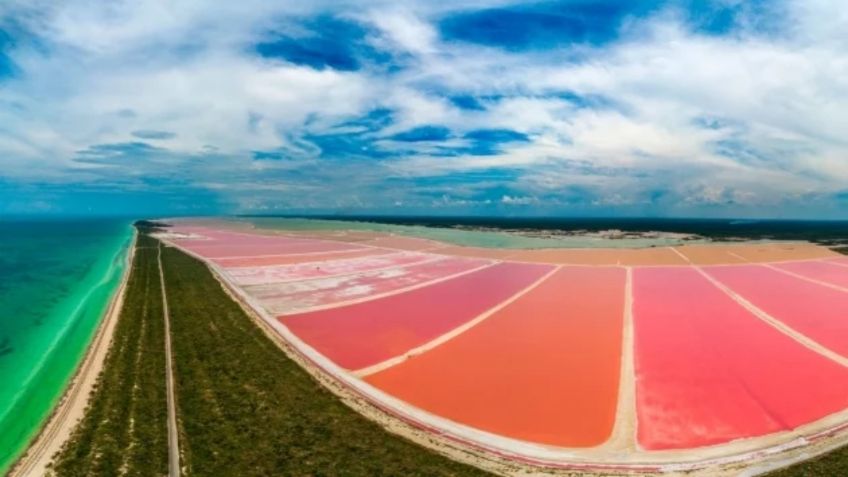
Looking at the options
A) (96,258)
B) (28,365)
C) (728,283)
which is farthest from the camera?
(96,258)

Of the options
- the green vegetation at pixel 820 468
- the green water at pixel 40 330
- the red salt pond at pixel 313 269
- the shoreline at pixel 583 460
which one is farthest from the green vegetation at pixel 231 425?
the red salt pond at pixel 313 269

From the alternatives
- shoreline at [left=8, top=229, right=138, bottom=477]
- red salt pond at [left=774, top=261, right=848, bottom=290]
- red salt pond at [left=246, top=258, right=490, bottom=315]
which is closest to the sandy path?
shoreline at [left=8, top=229, right=138, bottom=477]

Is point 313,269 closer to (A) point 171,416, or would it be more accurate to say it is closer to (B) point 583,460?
(A) point 171,416

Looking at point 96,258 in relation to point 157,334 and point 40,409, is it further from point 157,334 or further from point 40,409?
point 40,409

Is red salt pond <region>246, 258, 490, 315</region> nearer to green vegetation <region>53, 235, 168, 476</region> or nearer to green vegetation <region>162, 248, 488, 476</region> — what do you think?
green vegetation <region>53, 235, 168, 476</region>

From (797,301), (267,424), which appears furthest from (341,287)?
(797,301)

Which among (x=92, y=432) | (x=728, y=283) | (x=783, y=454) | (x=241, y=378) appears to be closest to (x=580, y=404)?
(x=783, y=454)
